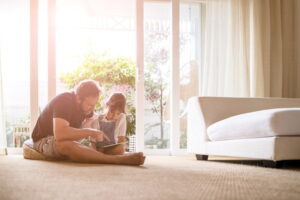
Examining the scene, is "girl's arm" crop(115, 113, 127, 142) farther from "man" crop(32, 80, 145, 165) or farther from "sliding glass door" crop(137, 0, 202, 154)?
"sliding glass door" crop(137, 0, 202, 154)

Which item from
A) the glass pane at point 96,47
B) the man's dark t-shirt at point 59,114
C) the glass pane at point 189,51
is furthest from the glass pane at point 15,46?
the man's dark t-shirt at point 59,114

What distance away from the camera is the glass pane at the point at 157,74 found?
15.8ft

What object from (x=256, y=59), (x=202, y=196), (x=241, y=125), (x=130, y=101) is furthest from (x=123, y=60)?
(x=202, y=196)

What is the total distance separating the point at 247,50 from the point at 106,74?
97.7 inches

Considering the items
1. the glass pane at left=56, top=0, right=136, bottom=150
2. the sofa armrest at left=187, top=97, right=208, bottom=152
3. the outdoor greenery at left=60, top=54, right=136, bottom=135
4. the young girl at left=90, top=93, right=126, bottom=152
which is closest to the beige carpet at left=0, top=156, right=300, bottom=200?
the young girl at left=90, top=93, right=126, bottom=152

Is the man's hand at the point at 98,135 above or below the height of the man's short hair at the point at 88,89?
below

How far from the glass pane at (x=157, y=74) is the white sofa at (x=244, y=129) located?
878 mm

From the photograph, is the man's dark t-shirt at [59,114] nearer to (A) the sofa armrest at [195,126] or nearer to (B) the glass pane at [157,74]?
(A) the sofa armrest at [195,126]

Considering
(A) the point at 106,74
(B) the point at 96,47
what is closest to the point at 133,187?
(A) the point at 106,74

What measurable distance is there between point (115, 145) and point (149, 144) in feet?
6.03

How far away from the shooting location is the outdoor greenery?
6461mm

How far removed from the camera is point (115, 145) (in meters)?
2.98

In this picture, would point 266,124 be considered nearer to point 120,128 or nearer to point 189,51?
point 120,128

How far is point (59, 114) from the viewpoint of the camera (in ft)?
9.36
